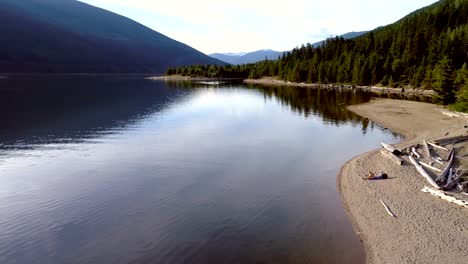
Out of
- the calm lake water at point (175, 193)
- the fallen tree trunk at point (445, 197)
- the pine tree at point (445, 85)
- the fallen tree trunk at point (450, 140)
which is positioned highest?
the pine tree at point (445, 85)

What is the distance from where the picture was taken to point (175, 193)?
99.5ft

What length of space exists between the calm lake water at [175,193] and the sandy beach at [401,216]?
4.28 feet

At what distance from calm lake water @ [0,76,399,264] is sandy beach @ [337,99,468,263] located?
1.31 metres

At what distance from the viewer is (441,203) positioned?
26234mm

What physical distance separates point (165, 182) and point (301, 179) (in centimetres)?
1400

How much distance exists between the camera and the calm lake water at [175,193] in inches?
836

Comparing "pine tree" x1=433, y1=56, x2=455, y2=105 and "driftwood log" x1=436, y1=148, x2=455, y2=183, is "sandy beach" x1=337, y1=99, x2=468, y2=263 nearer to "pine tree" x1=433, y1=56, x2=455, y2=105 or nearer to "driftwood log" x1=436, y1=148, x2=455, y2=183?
"driftwood log" x1=436, y1=148, x2=455, y2=183

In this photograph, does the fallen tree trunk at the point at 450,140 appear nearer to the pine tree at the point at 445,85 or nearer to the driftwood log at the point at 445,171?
the driftwood log at the point at 445,171

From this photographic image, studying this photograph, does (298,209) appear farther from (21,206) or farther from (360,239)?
(21,206)

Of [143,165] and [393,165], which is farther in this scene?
[143,165]

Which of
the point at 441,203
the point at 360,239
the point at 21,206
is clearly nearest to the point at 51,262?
the point at 21,206

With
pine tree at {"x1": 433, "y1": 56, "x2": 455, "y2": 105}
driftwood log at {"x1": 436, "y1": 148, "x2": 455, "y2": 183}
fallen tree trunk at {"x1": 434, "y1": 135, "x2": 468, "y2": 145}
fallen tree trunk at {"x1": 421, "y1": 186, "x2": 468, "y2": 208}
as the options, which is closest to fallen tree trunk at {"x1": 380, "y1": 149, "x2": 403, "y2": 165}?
driftwood log at {"x1": 436, "y1": 148, "x2": 455, "y2": 183}

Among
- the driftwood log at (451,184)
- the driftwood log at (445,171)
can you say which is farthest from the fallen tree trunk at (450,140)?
the driftwood log at (451,184)

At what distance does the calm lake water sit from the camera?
21234 mm
